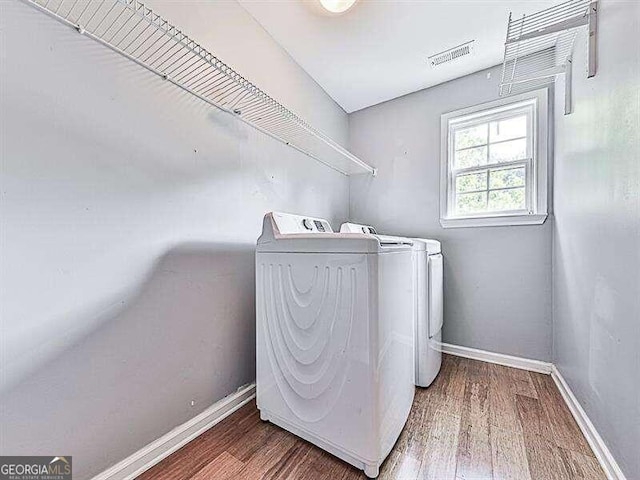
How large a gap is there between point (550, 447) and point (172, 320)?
1791mm

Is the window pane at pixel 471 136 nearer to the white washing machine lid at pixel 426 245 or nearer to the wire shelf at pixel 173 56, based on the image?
the white washing machine lid at pixel 426 245

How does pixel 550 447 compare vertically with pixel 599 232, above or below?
below

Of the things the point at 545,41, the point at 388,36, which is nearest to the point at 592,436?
the point at 545,41

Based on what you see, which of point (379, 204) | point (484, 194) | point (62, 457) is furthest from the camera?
point (379, 204)

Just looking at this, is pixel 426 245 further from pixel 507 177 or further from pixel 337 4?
pixel 337 4

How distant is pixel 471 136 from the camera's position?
2314mm

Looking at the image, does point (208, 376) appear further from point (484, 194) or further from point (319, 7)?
point (484, 194)

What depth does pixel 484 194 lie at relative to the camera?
2242 mm

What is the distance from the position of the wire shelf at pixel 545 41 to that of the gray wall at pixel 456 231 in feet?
0.74

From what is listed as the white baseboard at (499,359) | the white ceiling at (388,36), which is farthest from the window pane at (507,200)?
the white baseboard at (499,359)

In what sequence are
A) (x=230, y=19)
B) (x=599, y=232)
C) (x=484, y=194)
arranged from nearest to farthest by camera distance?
(x=599, y=232)
(x=230, y=19)
(x=484, y=194)

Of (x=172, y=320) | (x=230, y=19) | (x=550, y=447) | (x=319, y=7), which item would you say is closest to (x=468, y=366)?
(x=550, y=447)

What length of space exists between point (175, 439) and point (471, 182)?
2616 mm

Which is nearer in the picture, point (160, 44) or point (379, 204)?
point (160, 44)
